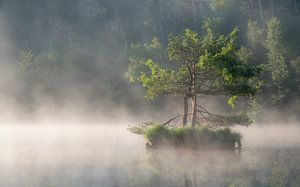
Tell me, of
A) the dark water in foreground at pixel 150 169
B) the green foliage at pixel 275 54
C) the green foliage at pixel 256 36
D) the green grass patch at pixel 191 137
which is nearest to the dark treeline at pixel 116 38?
the green foliage at pixel 256 36

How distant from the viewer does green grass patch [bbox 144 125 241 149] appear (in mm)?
41938

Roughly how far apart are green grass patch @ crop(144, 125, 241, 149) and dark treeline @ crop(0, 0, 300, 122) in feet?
169

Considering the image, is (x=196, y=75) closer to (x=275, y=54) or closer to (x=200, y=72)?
(x=200, y=72)

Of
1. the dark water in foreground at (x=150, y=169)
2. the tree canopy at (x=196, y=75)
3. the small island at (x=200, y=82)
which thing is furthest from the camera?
the tree canopy at (x=196, y=75)

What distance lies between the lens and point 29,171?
2825cm

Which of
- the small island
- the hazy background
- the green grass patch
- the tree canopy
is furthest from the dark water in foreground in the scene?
the tree canopy

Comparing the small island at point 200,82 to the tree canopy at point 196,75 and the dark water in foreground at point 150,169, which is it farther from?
the dark water in foreground at point 150,169

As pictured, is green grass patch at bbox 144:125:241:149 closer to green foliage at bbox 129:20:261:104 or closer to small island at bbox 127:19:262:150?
small island at bbox 127:19:262:150

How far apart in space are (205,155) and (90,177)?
13.6 metres

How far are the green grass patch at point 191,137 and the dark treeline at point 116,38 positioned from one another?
51442 millimetres

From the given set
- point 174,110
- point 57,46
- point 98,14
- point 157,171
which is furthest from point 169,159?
point 98,14

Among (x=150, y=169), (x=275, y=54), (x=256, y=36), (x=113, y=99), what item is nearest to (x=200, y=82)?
(x=150, y=169)

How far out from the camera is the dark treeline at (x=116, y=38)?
9919cm

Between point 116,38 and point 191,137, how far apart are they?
359 ft
